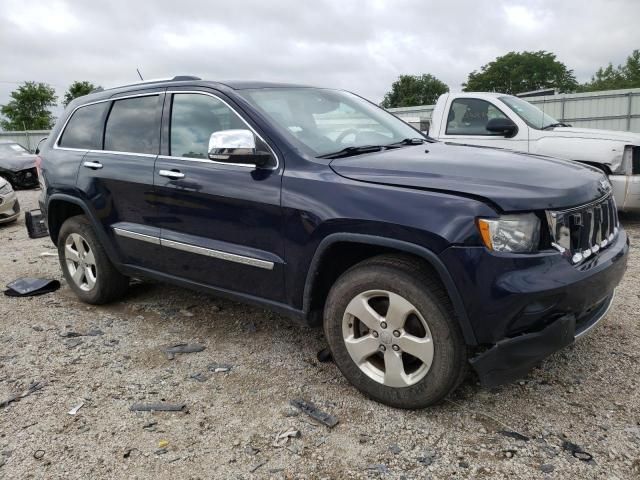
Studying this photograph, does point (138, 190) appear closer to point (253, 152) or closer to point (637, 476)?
point (253, 152)

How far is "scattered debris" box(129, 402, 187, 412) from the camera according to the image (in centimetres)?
293

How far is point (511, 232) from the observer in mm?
2402

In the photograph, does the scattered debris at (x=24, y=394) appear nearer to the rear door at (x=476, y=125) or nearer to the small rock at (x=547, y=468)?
the small rock at (x=547, y=468)

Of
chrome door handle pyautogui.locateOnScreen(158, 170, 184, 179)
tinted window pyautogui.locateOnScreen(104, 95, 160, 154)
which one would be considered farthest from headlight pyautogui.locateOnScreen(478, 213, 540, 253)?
tinted window pyautogui.locateOnScreen(104, 95, 160, 154)

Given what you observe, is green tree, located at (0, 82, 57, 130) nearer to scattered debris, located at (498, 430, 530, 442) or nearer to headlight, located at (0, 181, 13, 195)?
headlight, located at (0, 181, 13, 195)

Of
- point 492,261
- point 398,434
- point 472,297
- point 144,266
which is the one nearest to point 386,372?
point 398,434

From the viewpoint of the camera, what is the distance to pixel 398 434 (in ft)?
8.64

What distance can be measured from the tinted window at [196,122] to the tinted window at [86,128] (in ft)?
3.03

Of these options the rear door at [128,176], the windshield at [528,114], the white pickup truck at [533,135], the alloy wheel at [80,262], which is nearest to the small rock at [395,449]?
the rear door at [128,176]

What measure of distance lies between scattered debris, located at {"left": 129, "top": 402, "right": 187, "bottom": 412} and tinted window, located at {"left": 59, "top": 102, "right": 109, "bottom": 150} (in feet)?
7.11

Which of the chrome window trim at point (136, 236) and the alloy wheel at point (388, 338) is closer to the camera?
the alloy wheel at point (388, 338)

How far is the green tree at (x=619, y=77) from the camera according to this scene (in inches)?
2354

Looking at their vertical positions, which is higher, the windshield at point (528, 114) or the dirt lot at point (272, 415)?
the windshield at point (528, 114)

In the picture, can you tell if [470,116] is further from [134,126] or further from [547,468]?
[547,468]
